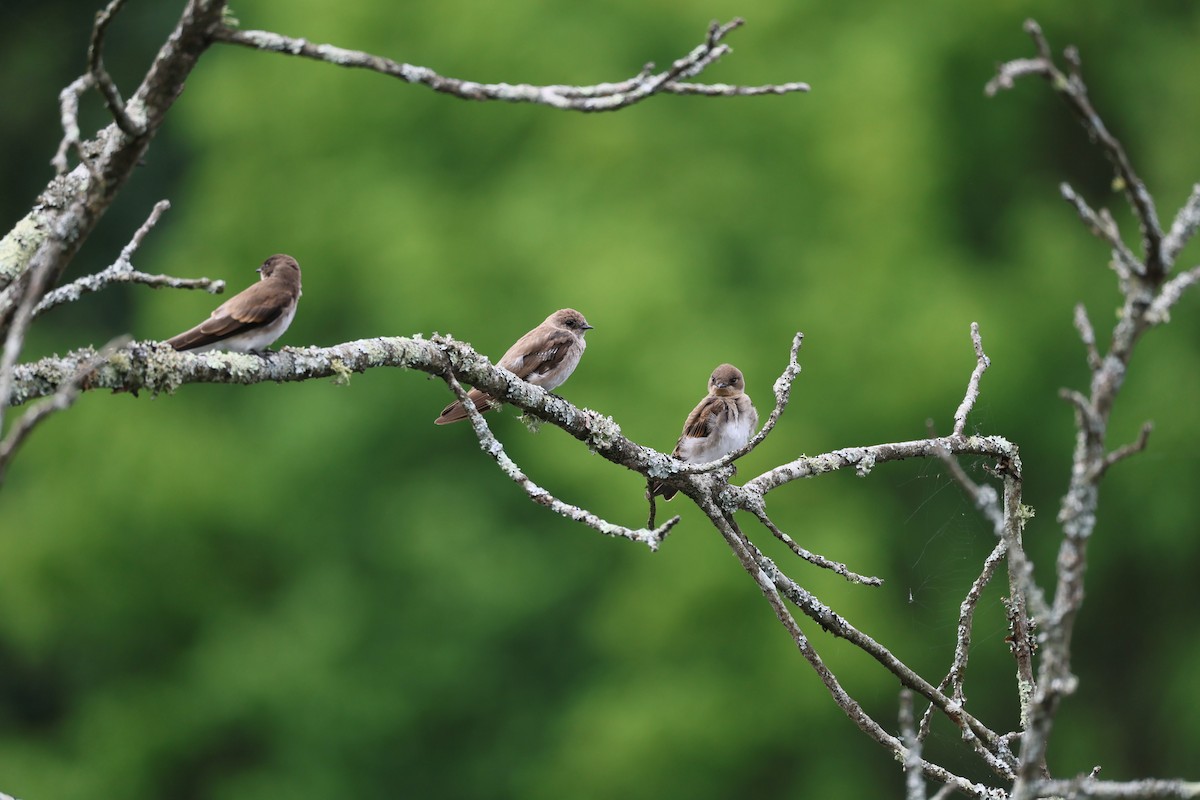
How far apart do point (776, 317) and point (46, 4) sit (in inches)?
525

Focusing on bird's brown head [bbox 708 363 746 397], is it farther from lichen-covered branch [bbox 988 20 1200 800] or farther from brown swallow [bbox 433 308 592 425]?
lichen-covered branch [bbox 988 20 1200 800]

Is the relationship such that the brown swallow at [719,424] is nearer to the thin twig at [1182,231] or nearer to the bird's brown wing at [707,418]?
the bird's brown wing at [707,418]

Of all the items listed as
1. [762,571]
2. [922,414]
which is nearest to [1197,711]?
[922,414]

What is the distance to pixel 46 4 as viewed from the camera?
888 inches

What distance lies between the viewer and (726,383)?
9516mm

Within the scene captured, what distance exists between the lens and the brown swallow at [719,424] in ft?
30.2

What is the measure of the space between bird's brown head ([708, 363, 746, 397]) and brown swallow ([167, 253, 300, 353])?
3629 mm

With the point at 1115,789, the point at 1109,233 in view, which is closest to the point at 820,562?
the point at 1115,789

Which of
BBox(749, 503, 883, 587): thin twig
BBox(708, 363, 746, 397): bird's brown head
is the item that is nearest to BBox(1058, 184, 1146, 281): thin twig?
BBox(749, 503, 883, 587): thin twig

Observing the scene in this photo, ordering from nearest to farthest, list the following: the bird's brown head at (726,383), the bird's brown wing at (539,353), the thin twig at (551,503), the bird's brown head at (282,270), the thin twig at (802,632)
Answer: the thin twig at (551,503)
the thin twig at (802,632)
the bird's brown head at (282,270)
the bird's brown wing at (539,353)
the bird's brown head at (726,383)

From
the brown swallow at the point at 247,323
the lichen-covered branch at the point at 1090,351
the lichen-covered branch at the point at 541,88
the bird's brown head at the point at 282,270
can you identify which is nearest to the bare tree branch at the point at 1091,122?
the lichen-covered branch at the point at 1090,351

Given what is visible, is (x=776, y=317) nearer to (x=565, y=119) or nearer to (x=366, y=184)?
(x=565, y=119)

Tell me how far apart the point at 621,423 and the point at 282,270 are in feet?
25.1

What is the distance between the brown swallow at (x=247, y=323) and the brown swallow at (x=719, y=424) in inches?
135
